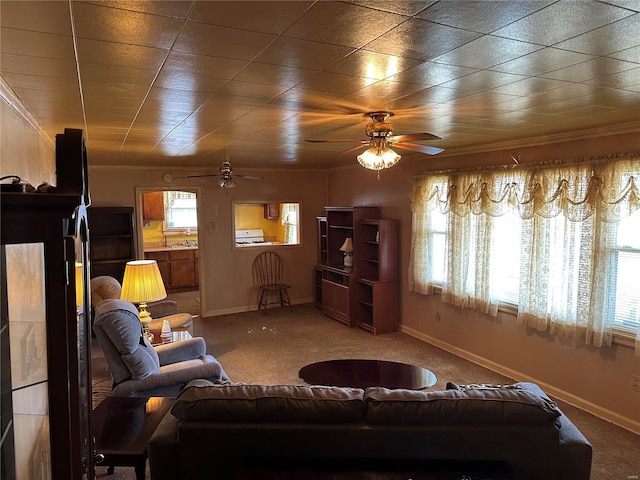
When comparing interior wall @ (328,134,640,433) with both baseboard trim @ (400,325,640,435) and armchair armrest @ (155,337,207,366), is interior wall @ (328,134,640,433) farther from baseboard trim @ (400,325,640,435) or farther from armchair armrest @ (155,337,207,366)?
armchair armrest @ (155,337,207,366)

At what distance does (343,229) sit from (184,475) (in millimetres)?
5388

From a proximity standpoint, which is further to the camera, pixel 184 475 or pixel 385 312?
pixel 385 312

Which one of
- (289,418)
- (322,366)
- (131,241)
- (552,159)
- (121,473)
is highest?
(552,159)

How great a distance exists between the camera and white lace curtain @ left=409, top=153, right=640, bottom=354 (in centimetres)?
372

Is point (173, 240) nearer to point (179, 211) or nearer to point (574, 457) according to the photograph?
point (179, 211)

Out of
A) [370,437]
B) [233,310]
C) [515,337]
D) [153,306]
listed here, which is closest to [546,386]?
[515,337]

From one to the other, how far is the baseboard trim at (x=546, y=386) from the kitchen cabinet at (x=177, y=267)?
4953 millimetres

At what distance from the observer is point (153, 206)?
9.09 meters

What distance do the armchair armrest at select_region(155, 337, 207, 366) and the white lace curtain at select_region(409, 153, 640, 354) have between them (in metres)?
2.93

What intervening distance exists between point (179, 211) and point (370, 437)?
27.5ft

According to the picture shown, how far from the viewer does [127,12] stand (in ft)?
4.63

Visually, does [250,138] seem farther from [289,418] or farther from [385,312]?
[385,312]

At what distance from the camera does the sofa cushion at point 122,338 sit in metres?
3.10

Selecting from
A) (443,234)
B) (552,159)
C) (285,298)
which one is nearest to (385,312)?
(443,234)
